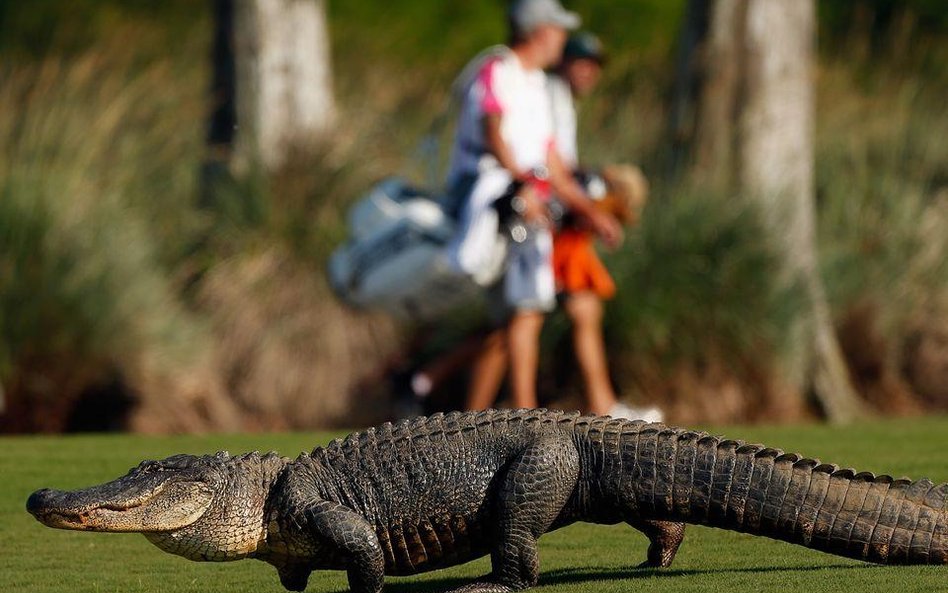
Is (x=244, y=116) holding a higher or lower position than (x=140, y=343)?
higher

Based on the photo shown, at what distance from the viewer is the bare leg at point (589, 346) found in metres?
8.93

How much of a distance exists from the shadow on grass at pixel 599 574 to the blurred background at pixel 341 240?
5636 mm

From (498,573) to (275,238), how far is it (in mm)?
7541

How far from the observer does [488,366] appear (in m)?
8.87

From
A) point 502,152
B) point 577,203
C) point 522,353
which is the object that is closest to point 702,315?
point 577,203

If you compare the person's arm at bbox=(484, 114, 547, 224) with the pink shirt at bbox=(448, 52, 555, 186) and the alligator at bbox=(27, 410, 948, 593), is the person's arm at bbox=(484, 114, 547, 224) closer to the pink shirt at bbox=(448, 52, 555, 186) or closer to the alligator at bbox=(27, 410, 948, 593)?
the pink shirt at bbox=(448, 52, 555, 186)

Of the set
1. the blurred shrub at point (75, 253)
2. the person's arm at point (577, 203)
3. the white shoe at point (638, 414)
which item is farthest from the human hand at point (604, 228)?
the blurred shrub at point (75, 253)

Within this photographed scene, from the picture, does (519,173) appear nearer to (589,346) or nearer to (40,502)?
(589,346)

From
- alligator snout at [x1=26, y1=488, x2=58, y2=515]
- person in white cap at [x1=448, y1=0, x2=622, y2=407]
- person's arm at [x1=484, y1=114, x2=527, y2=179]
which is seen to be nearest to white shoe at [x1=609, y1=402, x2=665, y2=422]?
person in white cap at [x1=448, y1=0, x2=622, y2=407]

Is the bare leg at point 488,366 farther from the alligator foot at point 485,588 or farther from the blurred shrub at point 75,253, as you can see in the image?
the alligator foot at point 485,588

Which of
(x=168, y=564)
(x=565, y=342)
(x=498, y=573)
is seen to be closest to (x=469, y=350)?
(x=565, y=342)

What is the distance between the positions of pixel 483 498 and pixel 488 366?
13.4ft

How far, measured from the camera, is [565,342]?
11109 mm

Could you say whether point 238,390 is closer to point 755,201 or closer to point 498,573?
point 755,201
